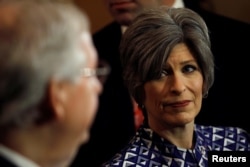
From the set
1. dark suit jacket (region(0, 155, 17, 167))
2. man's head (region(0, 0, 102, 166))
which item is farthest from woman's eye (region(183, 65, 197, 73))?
dark suit jacket (region(0, 155, 17, 167))

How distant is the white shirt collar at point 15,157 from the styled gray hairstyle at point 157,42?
1.78 ft

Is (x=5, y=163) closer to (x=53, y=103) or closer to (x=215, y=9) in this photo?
(x=53, y=103)

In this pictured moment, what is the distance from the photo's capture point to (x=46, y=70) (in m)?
0.77

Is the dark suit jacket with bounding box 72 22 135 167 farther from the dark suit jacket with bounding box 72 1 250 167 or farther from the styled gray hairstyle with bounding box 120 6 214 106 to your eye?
the styled gray hairstyle with bounding box 120 6 214 106

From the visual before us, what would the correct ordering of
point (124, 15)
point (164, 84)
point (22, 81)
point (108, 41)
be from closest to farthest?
point (22, 81)
point (164, 84)
point (124, 15)
point (108, 41)

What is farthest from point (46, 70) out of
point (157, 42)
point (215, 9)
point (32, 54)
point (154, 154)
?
point (215, 9)

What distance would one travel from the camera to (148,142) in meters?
1.38

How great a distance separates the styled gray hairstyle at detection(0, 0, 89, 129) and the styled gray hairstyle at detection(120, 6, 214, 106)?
502mm

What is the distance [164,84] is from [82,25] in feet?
1.72

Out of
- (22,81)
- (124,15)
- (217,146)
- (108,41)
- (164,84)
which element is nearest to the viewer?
(22,81)

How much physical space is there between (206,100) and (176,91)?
0.44 metres

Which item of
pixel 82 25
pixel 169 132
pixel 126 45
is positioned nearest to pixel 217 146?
pixel 169 132

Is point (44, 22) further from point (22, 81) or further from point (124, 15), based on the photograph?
point (124, 15)

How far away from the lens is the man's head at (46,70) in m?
0.76
